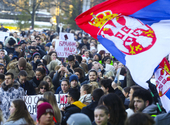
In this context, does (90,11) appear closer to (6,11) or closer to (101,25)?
(101,25)

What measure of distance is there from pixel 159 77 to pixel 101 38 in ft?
5.28

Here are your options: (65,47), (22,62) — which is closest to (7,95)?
(22,62)

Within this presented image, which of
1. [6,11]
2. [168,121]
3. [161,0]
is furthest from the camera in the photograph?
[6,11]

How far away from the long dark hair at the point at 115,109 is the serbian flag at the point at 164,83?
97cm

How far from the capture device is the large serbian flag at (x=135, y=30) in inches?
223

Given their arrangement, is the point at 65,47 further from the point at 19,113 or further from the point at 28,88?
the point at 19,113

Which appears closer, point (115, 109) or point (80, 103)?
point (115, 109)

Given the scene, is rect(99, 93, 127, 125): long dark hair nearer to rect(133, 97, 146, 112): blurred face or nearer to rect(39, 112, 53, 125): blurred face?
rect(133, 97, 146, 112): blurred face

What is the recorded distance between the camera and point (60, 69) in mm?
8242

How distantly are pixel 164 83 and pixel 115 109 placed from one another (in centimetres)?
128

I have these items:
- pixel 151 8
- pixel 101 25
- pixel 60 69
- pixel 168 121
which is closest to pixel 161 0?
pixel 151 8

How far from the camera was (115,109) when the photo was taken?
4.77 metres

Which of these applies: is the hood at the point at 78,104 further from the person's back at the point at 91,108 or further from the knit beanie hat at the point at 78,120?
the knit beanie hat at the point at 78,120

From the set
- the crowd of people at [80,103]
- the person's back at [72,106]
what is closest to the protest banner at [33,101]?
the crowd of people at [80,103]
